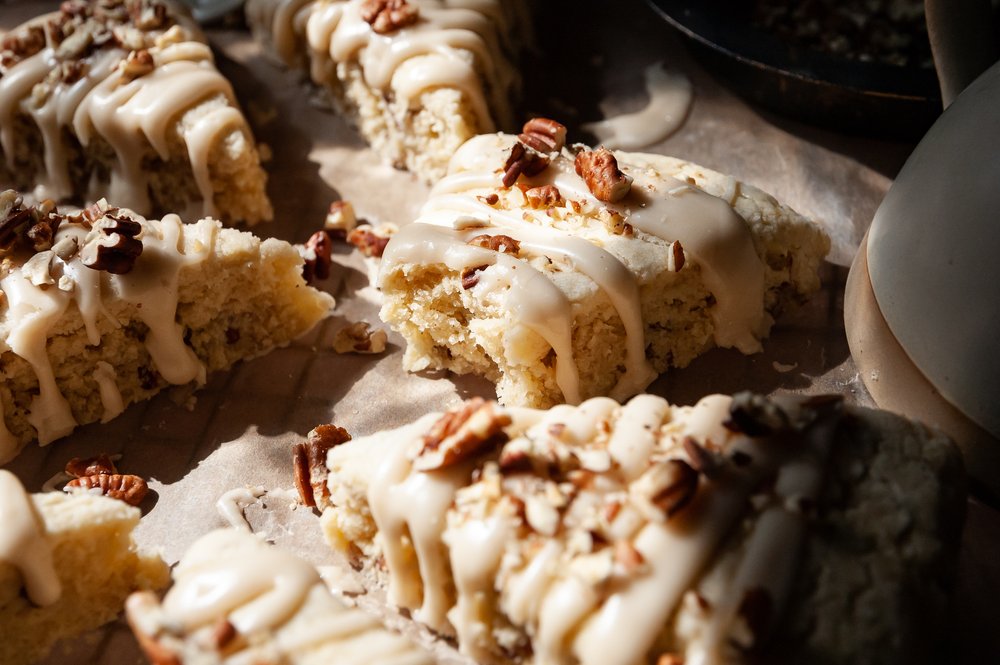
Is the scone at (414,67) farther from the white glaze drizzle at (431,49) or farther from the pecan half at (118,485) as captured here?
the pecan half at (118,485)

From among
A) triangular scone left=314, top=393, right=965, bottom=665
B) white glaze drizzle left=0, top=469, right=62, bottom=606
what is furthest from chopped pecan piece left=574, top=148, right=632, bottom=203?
white glaze drizzle left=0, top=469, right=62, bottom=606

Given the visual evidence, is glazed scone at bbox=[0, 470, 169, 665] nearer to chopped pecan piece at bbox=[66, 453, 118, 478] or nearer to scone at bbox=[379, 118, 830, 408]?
chopped pecan piece at bbox=[66, 453, 118, 478]

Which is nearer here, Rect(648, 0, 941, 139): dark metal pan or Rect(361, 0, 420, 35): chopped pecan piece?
Rect(648, 0, 941, 139): dark metal pan

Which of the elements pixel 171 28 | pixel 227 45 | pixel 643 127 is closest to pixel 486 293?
pixel 643 127

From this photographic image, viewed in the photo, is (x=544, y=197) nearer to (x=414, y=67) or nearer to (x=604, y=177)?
A: (x=604, y=177)

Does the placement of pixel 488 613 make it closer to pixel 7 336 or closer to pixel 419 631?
pixel 419 631

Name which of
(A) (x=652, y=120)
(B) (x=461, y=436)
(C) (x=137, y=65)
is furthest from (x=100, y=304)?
(A) (x=652, y=120)

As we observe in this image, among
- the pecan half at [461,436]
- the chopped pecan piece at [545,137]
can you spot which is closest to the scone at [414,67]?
the chopped pecan piece at [545,137]
